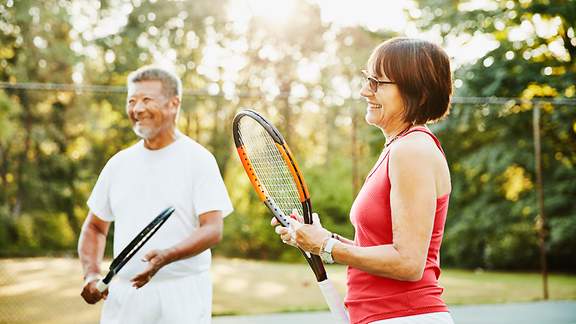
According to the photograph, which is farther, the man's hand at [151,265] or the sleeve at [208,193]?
the sleeve at [208,193]

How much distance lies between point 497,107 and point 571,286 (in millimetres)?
3582

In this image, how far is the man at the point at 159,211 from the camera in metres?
2.86

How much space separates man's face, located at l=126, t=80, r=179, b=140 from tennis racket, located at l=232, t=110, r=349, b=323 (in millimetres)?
461

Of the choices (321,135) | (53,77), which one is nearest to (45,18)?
(53,77)

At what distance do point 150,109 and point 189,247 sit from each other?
67cm

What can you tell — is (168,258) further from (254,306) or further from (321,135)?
(321,135)

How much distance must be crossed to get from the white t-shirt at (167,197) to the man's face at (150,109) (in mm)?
104

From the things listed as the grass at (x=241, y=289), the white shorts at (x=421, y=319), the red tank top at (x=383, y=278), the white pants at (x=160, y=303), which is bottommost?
the grass at (x=241, y=289)

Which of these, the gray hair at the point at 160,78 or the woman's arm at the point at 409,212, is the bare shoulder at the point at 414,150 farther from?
the gray hair at the point at 160,78

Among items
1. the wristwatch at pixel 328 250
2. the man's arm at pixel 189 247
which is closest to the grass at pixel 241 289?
the man's arm at pixel 189 247

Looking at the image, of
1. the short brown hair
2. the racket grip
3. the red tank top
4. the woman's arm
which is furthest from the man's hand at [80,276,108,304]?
the short brown hair

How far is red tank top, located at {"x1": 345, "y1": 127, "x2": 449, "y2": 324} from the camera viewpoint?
1.85 metres

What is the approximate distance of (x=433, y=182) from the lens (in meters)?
1.76

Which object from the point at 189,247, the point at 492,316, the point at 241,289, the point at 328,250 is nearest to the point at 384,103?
the point at 328,250
